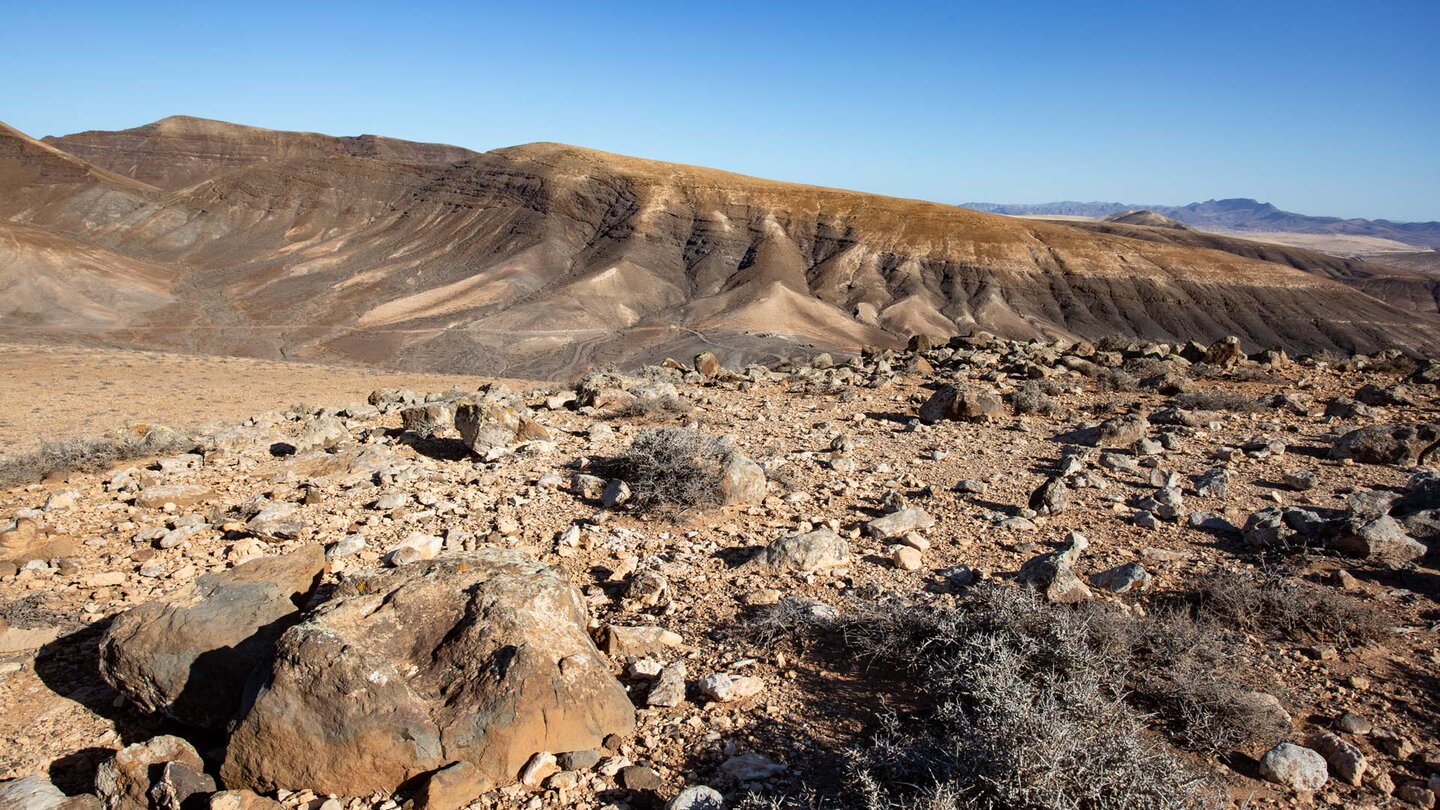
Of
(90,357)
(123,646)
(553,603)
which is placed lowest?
(90,357)

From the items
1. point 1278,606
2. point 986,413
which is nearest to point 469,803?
point 1278,606

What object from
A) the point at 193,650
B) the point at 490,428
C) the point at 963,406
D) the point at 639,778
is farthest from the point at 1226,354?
the point at 193,650

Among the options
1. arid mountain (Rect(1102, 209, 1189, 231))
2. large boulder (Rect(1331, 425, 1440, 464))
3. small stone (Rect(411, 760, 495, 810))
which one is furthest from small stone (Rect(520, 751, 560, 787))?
arid mountain (Rect(1102, 209, 1189, 231))

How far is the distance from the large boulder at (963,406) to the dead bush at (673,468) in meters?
3.03

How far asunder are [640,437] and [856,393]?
418cm

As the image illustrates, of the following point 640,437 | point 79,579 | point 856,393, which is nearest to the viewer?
point 79,579

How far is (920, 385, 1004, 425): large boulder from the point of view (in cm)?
816

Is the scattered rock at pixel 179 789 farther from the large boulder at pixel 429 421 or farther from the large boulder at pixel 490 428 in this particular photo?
the large boulder at pixel 429 421

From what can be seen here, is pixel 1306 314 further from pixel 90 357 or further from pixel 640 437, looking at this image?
pixel 90 357

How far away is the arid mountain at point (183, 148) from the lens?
10694cm

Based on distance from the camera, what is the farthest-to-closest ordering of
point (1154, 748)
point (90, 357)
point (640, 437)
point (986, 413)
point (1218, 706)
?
1. point (90, 357)
2. point (986, 413)
3. point (640, 437)
4. point (1218, 706)
5. point (1154, 748)

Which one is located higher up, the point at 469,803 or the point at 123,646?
the point at 123,646

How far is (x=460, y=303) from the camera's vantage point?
51.4 metres

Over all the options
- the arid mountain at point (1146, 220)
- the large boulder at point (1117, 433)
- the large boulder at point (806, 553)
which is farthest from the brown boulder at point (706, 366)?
the arid mountain at point (1146, 220)
